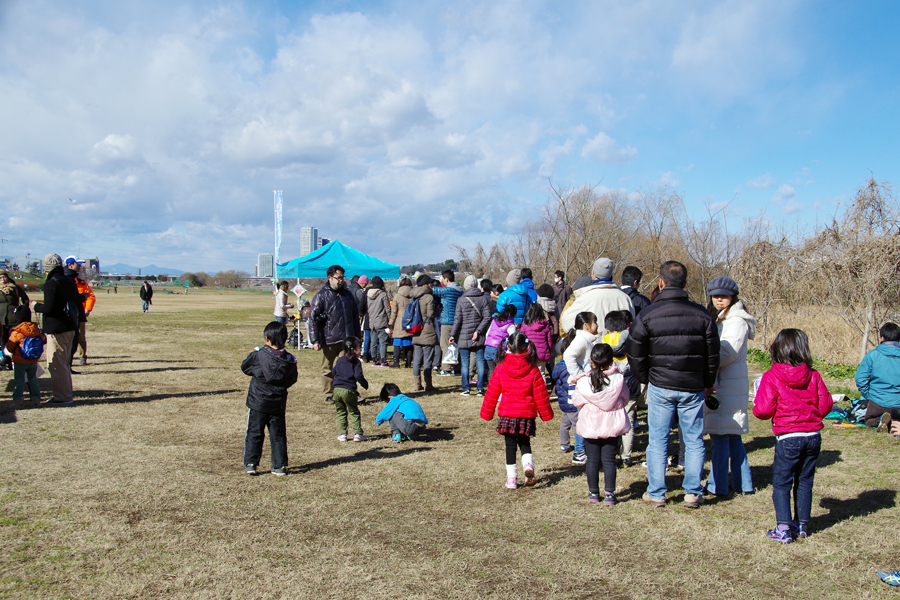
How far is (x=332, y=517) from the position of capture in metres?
4.40

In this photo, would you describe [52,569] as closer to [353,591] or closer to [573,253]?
[353,591]

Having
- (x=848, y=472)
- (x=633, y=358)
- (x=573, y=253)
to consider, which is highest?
(x=573, y=253)

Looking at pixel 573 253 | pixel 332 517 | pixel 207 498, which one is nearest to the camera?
pixel 332 517

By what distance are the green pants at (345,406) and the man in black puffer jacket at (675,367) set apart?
3243 mm

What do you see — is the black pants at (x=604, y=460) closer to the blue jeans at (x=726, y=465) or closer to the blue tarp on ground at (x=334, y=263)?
the blue jeans at (x=726, y=465)

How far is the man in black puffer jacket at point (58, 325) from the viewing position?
786 cm

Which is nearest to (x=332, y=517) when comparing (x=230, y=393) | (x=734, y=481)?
(x=734, y=481)

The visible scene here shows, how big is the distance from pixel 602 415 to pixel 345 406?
316 centimetres

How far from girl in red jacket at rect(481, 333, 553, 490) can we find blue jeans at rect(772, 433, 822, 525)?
5.68 feet

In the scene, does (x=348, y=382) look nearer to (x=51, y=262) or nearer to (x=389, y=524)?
(x=389, y=524)

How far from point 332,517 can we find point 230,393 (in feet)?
18.2

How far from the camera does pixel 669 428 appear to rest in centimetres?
445

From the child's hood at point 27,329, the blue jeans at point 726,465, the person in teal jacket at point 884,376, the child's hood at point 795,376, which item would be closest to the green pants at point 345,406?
the blue jeans at point 726,465

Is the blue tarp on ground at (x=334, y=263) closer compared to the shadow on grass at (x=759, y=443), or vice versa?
the shadow on grass at (x=759, y=443)
